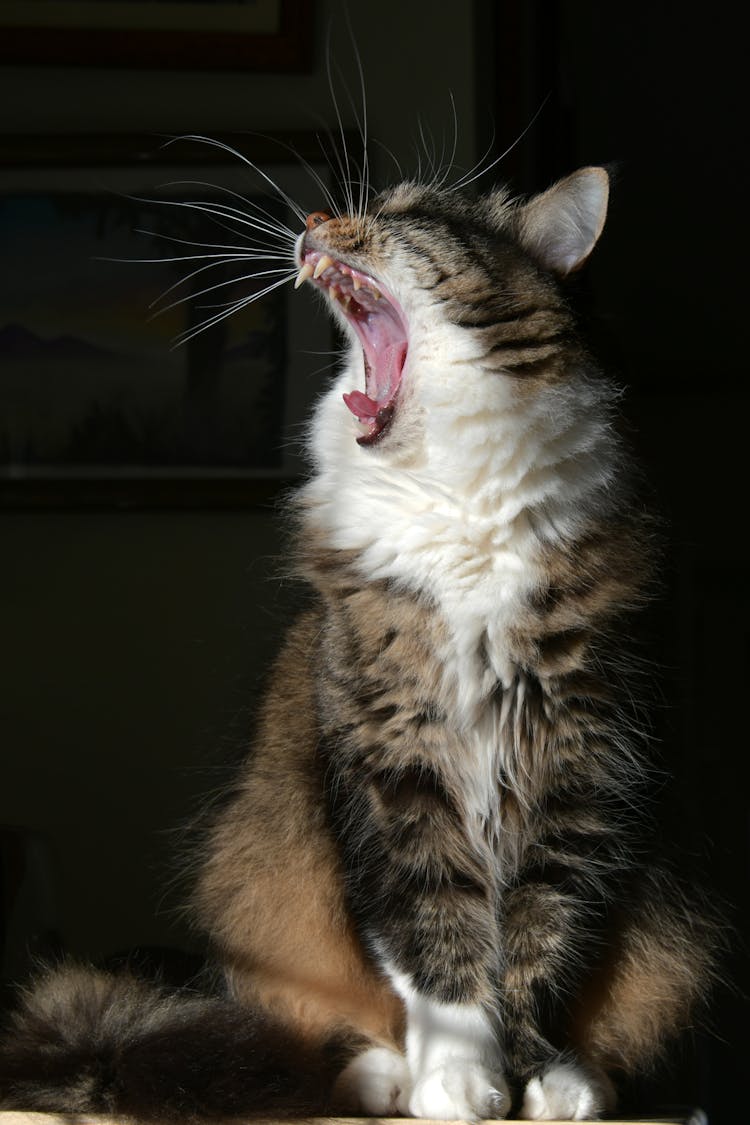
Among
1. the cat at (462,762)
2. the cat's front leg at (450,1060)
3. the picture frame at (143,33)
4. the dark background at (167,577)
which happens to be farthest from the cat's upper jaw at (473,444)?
the picture frame at (143,33)

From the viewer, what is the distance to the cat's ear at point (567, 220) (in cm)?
118

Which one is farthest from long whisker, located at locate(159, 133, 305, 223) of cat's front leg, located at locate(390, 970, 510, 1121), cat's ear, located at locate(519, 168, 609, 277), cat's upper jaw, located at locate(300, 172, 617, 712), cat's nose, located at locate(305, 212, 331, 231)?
cat's front leg, located at locate(390, 970, 510, 1121)

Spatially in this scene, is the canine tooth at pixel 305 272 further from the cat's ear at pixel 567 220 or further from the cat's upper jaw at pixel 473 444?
the cat's ear at pixel 567 220

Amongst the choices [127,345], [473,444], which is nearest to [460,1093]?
[473,444]

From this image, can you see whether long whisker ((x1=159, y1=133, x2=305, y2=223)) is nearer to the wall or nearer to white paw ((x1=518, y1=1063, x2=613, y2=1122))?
the wall

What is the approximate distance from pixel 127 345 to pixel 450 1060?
4.68ft

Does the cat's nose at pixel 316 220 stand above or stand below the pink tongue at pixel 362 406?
above

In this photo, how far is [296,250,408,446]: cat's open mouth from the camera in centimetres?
120

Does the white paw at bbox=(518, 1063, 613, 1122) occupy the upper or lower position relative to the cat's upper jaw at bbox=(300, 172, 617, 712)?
lower

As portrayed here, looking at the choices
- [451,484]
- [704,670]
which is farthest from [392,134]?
[704,670]

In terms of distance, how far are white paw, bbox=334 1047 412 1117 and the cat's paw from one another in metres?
0.04

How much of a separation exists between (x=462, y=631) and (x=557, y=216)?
18.1 inches

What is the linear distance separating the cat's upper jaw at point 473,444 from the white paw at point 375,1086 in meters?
0.34

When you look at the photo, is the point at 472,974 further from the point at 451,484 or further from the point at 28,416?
the point at 28,416
